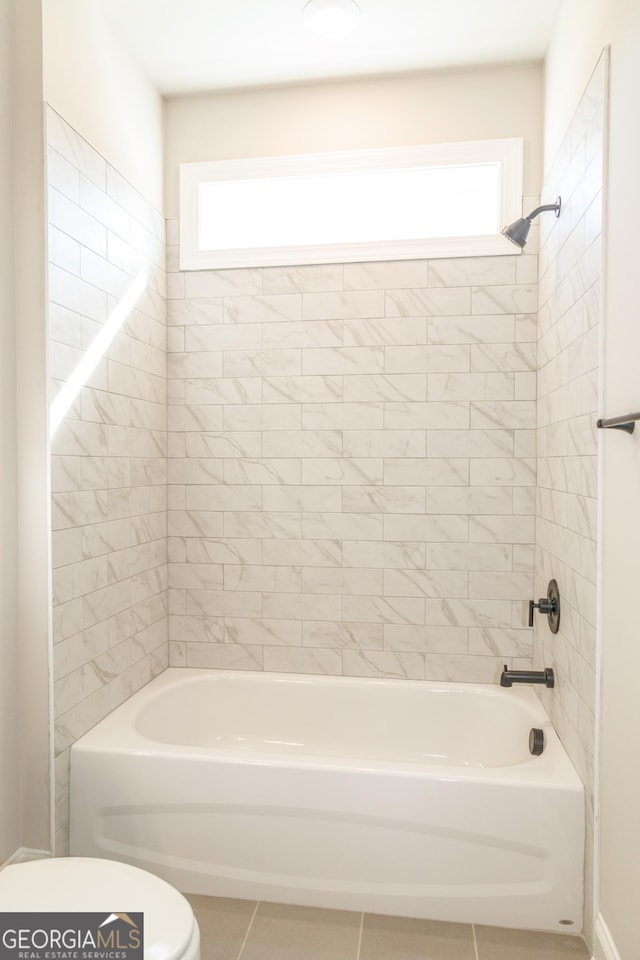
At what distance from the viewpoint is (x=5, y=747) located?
6.56 feet

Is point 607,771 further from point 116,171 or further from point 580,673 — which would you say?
point 116,171

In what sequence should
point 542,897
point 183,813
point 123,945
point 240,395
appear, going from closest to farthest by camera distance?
point 123,945, point 542,897, point 183,813, point 240,395

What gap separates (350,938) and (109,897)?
898 millimetres

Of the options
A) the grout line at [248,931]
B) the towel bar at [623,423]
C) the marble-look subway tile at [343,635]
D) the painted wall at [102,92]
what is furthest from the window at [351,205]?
the grout line at [248,931]

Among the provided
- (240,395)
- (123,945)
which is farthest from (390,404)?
(123,945)

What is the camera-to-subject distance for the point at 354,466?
2.79 m

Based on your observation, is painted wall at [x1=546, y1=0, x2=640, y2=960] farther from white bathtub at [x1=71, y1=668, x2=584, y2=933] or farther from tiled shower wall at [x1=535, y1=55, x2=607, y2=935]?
white bathtub at [x1=71, y1=668, x2=584, y2=933]

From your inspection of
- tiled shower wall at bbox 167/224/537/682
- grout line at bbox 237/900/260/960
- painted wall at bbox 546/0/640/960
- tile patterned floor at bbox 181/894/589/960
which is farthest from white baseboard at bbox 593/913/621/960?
tiled shower wall at bbox 167/224/537/682

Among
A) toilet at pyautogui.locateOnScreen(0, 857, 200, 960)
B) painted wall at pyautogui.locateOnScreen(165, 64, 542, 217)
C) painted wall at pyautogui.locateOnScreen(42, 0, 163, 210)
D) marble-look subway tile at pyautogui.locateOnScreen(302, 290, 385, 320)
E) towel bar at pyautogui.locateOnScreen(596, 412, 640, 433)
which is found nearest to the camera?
toilet at pyautogui.locateOnScreen(0, 857, 200, 960)

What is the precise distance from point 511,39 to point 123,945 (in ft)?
9.87

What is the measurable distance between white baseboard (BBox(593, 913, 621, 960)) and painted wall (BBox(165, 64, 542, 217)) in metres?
2.51

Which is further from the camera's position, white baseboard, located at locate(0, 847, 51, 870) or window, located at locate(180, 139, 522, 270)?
window, located at locate(180, 139, 522, 270)

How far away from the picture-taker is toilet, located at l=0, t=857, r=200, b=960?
123cm

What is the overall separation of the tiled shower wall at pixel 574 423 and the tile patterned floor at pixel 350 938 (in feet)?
0.66
